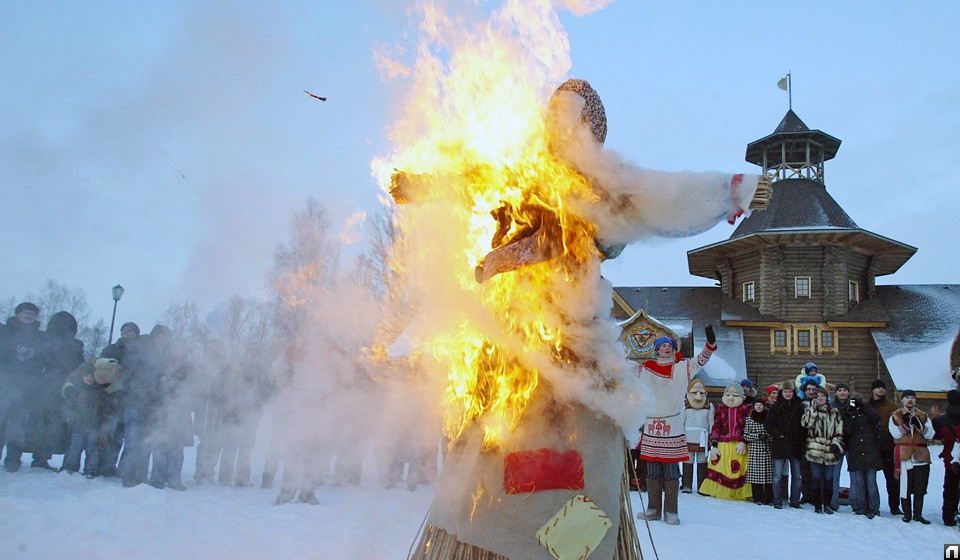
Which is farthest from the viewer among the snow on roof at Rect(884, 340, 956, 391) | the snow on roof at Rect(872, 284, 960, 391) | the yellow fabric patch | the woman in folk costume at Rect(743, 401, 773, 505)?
the snow on roof at Rect(872, 284, 960, 391)

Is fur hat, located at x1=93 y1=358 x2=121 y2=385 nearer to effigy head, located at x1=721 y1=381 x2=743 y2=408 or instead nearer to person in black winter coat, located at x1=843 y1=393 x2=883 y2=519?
effigy head, located at x1=721 y1=381 x2=743 y2=408

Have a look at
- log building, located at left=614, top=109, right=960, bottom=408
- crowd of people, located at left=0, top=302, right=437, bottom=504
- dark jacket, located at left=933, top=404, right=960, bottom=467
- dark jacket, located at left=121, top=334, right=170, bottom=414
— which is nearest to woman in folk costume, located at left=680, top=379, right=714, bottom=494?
dark jacket, located at left=933, top=404, right=960, bottom=467

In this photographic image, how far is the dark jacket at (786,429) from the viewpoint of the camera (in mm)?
9539

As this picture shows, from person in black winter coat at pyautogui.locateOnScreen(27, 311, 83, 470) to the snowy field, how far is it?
1.01ft

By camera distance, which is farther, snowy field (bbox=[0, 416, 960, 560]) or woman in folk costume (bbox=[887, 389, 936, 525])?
woman in folk costume (bbox=[887, 389, 936, 525])

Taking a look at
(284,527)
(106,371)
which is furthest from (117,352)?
(284,527)

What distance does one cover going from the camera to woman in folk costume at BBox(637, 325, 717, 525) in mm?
6980

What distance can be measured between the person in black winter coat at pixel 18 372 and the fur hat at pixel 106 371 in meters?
0.60

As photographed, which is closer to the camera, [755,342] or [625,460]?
[625,460]

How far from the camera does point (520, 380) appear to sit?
2.65 meters

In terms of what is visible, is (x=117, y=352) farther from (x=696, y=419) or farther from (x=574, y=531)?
(x=696, y=419)

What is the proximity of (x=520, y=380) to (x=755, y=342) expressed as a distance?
2739 cm

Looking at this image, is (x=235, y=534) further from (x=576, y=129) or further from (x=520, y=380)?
(x=576, y=129)

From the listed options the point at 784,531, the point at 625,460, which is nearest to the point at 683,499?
the point at 784,531
